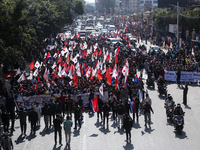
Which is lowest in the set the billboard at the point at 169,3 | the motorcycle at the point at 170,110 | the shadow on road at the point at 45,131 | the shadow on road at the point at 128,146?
the shadow on road at the point at 45,131

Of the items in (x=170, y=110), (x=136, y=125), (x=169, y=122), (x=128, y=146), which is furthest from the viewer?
(x=170, y=110)

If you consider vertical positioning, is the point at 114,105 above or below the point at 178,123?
above

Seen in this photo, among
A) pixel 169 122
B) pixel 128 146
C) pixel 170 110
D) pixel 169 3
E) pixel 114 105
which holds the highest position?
pixel 169 3

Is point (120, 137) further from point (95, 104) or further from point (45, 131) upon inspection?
point (45, 131)

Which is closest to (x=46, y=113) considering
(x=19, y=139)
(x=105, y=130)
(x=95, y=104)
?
(x=19, y=139)

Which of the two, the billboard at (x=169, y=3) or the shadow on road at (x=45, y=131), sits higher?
the billboard at (x=169, y=3)

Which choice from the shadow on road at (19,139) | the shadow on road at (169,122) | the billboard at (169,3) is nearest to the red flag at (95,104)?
the shadow on road at (169,122)

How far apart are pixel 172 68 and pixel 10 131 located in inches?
607

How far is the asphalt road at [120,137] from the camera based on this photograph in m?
13.4

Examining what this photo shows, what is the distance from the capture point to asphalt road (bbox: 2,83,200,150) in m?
13.4

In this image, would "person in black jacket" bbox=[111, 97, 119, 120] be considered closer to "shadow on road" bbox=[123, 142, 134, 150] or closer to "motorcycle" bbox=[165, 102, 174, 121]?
"motorcycle" bbox=[165, 102, 174, 121]

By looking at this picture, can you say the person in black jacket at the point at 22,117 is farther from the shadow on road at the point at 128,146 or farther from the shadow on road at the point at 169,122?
the shadow on road at the point at 169,122

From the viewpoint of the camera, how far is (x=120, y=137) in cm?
1446

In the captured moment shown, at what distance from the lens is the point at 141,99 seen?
1833 centimetres
